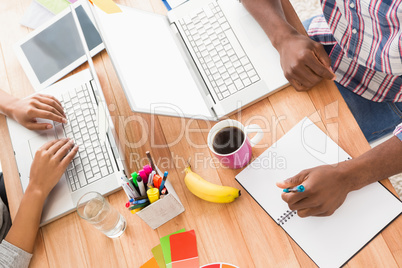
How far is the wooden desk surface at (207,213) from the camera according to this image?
0.81 meters

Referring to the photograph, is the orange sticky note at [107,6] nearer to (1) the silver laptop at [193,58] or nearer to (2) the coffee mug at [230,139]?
(1) the silver laptop at [193,58]

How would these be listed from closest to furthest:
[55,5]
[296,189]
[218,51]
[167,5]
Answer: [296,189], [218,51], [167,5], [55,5]

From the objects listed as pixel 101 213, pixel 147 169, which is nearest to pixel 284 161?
pixel 147 169

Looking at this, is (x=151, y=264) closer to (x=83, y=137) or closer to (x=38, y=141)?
(x=83, y=137)

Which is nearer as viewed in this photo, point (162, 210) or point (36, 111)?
point (162, 210)

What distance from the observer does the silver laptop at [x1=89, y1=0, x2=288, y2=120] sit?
82 centimetres

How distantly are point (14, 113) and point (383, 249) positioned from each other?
1.06 m

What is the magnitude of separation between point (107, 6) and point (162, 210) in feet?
1.61

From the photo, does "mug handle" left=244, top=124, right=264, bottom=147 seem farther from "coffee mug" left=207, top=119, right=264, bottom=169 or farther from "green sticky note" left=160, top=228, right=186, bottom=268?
"green sticky note" left=160, top=228, right=186, bottom=268

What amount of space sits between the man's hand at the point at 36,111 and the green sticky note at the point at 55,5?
0.33m

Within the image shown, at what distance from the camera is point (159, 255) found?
86 cm

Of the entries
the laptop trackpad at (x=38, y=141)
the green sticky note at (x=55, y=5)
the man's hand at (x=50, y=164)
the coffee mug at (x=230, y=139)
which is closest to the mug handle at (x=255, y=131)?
the coffee mug at (x=230, y=139)

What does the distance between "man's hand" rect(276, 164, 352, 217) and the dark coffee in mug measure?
16cm

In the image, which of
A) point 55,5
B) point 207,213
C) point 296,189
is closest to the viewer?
point 296,189
